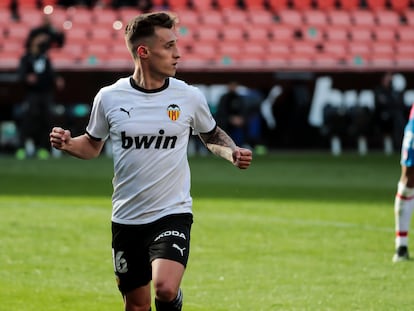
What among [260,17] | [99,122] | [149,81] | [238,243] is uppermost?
[149,81]

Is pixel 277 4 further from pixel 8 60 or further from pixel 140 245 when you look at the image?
pixel 140 245

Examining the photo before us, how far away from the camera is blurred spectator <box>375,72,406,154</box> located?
28.7m

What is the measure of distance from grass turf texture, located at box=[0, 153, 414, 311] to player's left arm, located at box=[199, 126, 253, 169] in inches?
84.2

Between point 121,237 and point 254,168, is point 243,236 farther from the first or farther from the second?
point 254,168

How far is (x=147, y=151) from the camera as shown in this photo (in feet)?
23.5

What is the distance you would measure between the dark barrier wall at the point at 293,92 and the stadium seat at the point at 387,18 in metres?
4.32

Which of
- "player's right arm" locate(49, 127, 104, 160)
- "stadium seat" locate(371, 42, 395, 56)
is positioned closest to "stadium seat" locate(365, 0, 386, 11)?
"stadium seat" locate(371, 42, 395, 56)

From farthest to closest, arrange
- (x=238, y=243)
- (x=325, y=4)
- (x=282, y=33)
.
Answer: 1. (x=325, y=4)
2. (x=282, y=33)
3. (x=238, y=243)

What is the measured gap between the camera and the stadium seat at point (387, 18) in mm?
34062

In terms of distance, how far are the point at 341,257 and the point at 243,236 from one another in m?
1.92

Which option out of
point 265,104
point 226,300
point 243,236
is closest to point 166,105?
point 226,300

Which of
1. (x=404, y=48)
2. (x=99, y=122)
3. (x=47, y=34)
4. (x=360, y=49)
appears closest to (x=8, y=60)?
(x=47, y=34)

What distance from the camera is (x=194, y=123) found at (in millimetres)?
7410

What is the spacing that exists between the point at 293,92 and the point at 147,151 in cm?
2235
